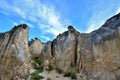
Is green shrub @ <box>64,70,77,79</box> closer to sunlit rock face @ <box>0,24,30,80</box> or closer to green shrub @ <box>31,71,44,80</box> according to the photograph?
green shrub @ <box>31,71,44,80</box>

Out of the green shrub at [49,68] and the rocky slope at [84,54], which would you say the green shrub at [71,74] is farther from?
the green shrub at [49,68]

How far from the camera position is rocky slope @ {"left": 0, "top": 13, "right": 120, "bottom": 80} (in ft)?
51.2

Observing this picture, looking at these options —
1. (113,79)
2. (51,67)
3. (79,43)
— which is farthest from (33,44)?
(113,79)

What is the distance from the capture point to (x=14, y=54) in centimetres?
1652

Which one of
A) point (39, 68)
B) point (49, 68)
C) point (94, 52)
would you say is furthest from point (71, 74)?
point (39, 68)

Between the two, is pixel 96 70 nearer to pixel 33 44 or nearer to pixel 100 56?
pixel 100 56

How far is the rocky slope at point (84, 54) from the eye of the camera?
15594mm

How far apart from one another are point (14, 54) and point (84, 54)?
6.13 m

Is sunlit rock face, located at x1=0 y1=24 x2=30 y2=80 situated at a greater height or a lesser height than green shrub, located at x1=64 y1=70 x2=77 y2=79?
greater

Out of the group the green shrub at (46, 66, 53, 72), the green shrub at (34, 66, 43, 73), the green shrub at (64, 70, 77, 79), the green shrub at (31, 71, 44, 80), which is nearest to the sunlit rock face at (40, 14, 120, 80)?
the green shrub at (46, 66, 53, 72)

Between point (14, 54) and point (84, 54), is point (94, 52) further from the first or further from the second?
point (14, 54)

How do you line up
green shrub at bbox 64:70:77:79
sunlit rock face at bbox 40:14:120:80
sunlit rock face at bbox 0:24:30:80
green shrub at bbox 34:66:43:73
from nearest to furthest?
sunlit rock face at bbox 40:14:120:80 → sunlit rock face at bbox 0:24:30:80 → green shrub at bbox 64:70:77:79 → green shrub at bbox 34:66:43:73

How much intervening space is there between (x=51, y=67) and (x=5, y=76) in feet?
24.3

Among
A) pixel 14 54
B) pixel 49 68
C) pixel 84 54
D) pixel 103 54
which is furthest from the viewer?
pixel 49 68
